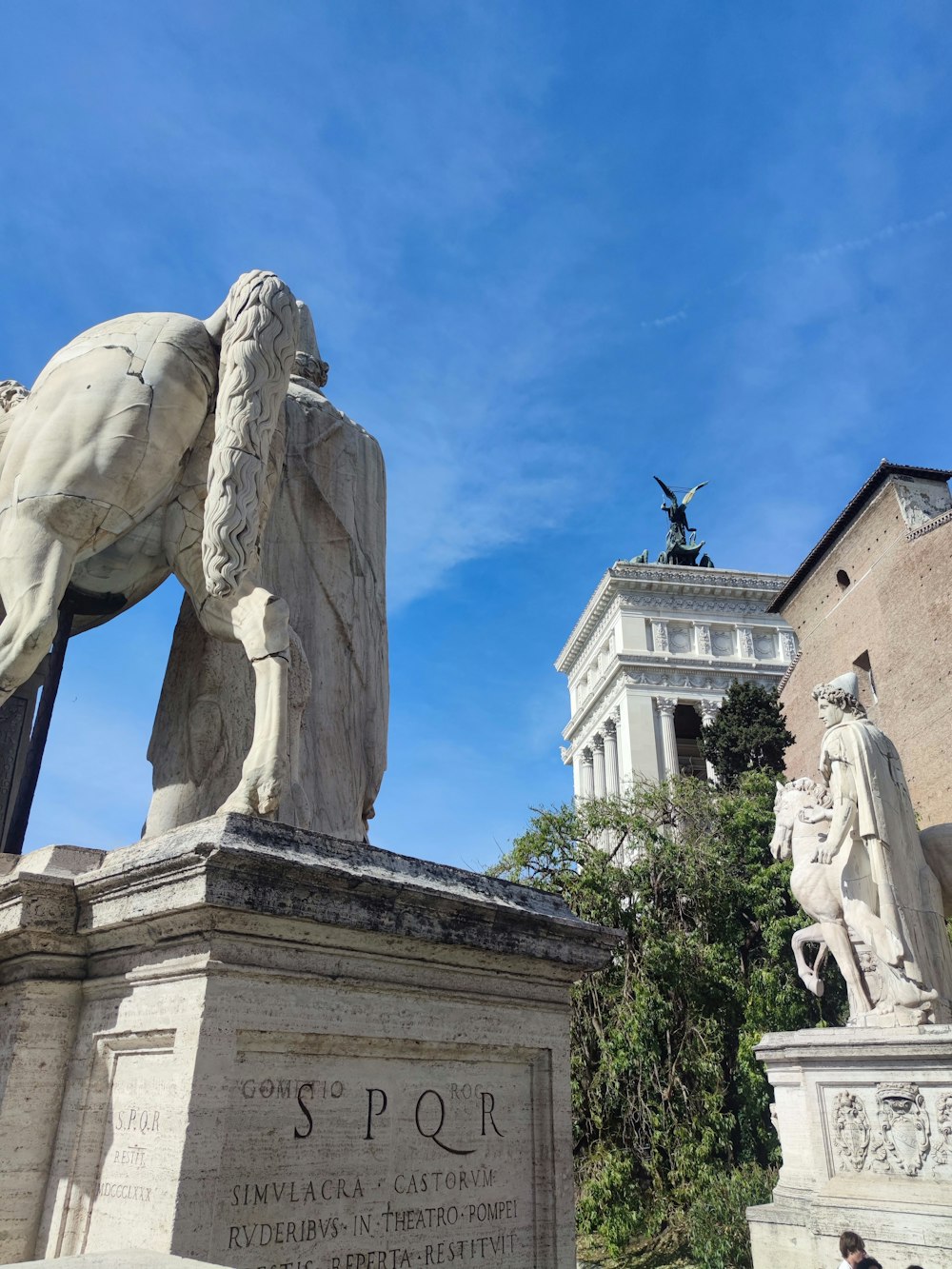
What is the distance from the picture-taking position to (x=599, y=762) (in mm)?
57250

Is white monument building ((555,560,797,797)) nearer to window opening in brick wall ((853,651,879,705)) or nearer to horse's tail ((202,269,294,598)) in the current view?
window opening in brick wall ((853,651,879,705))

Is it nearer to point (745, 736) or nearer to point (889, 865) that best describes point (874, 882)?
point (889, 865)

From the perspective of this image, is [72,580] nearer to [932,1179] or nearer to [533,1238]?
[533,1238]

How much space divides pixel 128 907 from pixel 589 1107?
→ 12606 millimetres

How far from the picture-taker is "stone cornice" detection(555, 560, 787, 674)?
55.1m

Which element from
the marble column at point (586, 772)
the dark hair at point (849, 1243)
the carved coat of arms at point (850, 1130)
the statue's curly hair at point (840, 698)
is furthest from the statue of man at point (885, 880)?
the marble column at point (586, 772)

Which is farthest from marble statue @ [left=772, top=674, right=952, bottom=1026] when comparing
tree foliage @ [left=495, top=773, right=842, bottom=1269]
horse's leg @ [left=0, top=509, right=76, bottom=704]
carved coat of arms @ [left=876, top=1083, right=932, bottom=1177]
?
horse's leg @ [left=0, top=509, right=76, bottom=704]

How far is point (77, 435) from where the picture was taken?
371cm

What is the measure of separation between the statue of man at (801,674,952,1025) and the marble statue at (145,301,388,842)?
6115 mm

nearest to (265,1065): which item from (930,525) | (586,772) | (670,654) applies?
(930,525)

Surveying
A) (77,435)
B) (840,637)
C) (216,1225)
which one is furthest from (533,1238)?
(840,637)

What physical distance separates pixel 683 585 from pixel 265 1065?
5443 centimetres

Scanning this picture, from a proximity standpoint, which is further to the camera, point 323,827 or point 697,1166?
point 697,1166

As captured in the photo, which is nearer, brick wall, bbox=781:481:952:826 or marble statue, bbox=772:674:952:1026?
marble statue, bbox=772:674:952:1026
